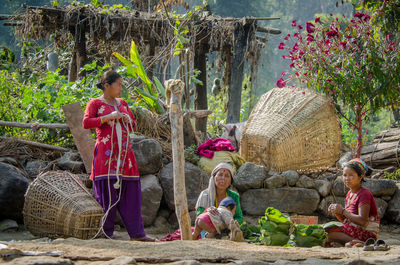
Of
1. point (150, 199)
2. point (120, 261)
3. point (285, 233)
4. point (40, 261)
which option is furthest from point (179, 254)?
point (150, 199)

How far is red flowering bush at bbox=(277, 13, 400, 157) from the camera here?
6.03 m

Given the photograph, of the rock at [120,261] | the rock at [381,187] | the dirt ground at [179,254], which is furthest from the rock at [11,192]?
the rock at [381,187]

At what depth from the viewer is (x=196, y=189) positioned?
6133 millimetres

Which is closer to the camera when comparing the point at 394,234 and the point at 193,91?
the point at 394,234

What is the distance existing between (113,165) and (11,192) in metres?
1.48

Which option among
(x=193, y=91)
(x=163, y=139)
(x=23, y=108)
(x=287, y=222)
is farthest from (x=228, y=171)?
(x=193, y=91)

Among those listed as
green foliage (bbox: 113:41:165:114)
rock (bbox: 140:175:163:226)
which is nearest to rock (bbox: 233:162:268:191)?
rock (bbox: 140:175:163:226)

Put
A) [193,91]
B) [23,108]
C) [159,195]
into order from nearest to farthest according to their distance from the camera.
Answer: [159,195]
[23,108]
[193,91]

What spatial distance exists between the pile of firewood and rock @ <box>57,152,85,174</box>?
4.02m

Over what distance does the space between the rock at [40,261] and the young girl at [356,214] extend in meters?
2.49

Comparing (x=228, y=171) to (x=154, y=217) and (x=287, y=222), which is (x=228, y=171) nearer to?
(x=287, y=222)

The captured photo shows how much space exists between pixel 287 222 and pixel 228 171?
2.83 feet

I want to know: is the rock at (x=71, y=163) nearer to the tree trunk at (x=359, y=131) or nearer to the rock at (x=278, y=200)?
the rock at (x=278, y=200)

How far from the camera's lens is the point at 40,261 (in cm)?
259
